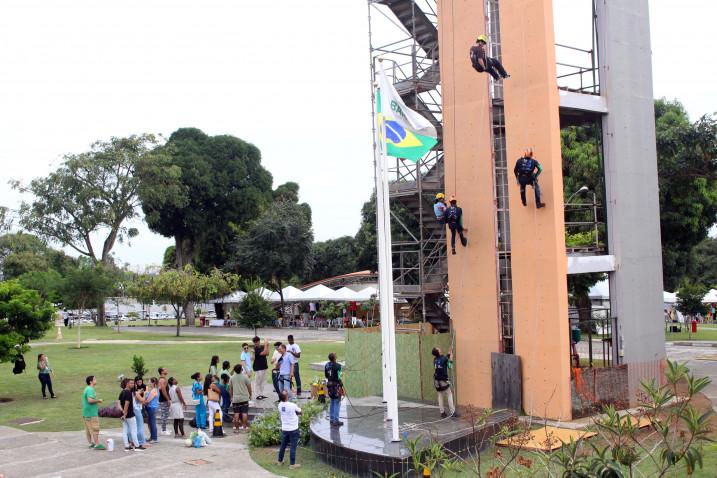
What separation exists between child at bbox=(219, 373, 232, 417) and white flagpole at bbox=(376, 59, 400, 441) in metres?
5.19

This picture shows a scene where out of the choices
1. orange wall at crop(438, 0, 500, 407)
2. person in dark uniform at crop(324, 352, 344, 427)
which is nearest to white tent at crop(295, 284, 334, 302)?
orange wall at crop(438, 0, 500, 407)

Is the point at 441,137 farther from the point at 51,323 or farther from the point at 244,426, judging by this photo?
the point at 51,323

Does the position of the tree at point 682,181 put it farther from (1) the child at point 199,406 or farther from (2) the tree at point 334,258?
(2) the tree at point 334,258

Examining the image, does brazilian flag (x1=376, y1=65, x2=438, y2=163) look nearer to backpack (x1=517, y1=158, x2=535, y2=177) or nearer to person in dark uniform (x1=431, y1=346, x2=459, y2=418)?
backpack (x1=517, y1=158, x2=535, y2=177)

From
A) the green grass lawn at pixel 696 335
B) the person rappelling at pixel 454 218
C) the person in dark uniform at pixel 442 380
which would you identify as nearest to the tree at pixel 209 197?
the green grass lawn at pixel 696 335

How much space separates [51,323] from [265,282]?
35098 mm

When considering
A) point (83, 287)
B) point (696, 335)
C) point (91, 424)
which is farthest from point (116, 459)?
point (696, 335)

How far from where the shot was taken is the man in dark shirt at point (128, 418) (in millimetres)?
14312

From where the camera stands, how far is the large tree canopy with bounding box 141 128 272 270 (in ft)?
191

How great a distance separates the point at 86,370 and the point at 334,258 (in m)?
45.8

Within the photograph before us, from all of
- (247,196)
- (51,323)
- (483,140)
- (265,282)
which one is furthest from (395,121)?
(247,196)

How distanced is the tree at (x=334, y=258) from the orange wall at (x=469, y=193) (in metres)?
51.5

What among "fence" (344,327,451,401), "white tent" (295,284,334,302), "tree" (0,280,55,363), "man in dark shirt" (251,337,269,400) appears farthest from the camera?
"white tent" (295,284,334,302)

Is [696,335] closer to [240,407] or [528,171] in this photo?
[528,171]
